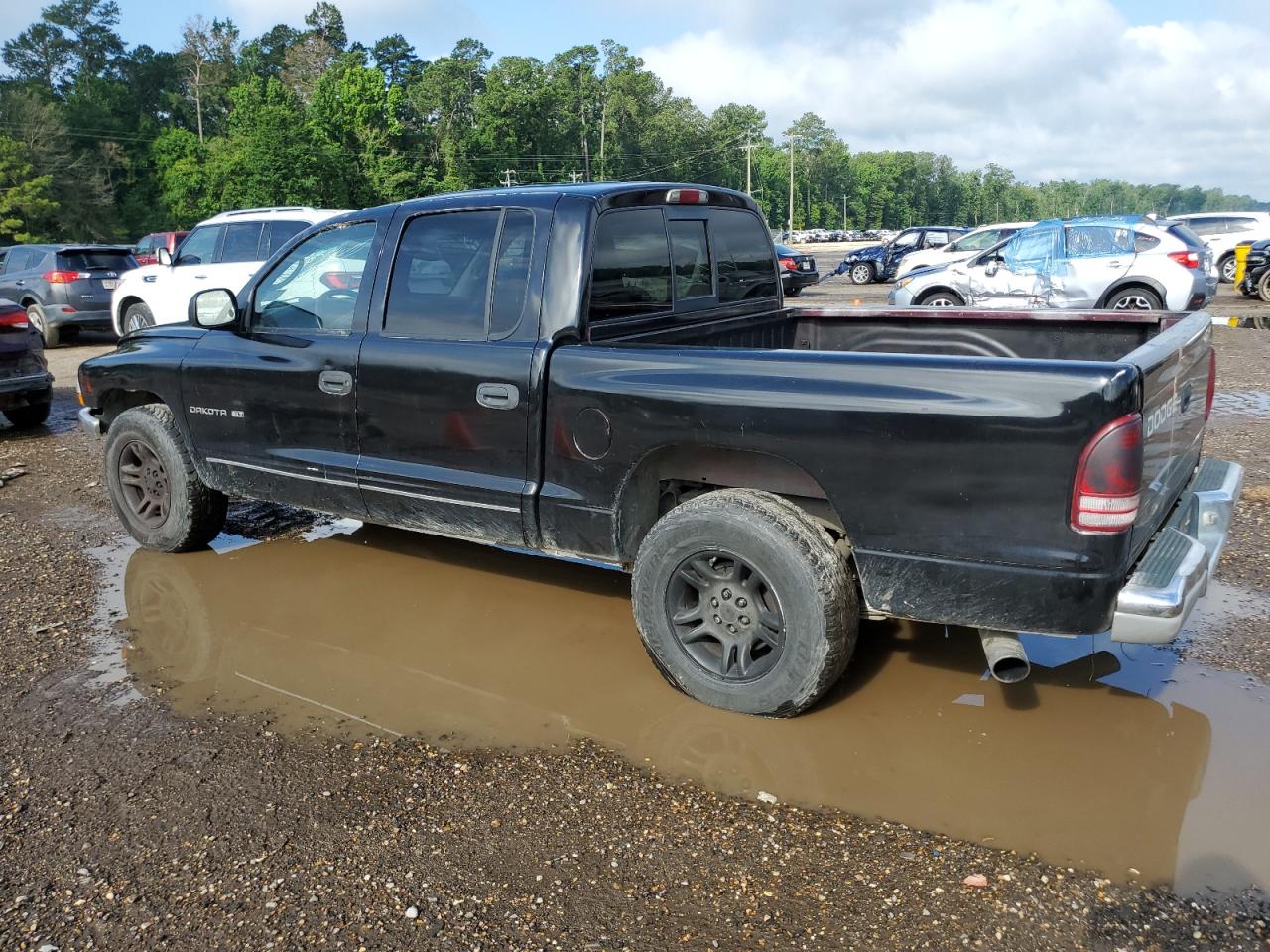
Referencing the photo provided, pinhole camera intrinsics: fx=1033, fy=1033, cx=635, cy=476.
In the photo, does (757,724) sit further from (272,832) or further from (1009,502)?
(272,832)

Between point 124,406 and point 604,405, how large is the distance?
11.5 feet

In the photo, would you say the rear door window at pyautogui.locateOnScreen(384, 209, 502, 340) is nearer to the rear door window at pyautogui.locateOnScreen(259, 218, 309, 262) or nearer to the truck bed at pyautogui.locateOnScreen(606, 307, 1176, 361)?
the truck bed at pyautogui.locateOnScreen(606, 307, 1176, 361)

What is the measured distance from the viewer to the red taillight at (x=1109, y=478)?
9.66 feet

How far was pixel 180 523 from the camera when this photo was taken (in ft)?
18.6

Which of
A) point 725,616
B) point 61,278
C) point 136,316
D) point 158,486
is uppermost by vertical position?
point 61,278

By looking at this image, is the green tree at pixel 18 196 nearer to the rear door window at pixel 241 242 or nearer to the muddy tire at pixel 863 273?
the muddy tire at pixel 863 273

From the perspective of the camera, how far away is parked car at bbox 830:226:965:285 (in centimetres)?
2916

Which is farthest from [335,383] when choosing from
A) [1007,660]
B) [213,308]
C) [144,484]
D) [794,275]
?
[794,275]

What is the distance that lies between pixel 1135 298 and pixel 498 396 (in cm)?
1247

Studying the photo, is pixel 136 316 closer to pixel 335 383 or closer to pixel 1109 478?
pixel 335 383

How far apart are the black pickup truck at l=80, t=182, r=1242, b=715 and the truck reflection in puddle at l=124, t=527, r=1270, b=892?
28 cm

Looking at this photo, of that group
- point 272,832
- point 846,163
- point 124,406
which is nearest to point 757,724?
point 272,832

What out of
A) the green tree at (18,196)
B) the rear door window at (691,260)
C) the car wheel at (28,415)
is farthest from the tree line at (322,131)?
the rear door window at (691,260)

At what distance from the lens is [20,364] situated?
372 inches
